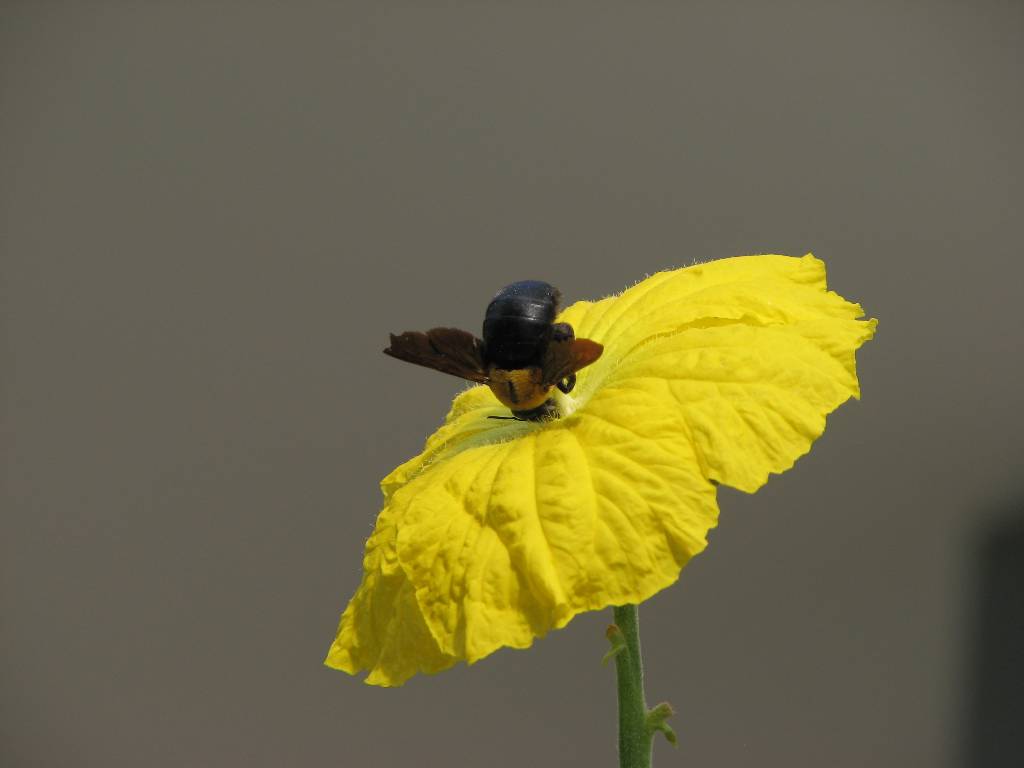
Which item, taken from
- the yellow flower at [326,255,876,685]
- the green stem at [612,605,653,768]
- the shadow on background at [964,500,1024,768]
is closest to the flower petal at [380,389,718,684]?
the yellow flower at [326,255,876,685]

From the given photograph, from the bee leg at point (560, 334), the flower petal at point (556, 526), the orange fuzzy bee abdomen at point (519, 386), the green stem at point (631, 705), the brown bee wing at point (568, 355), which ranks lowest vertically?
the green stem at point (631, 705)

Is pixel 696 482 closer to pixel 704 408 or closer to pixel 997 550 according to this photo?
pixel 704 408

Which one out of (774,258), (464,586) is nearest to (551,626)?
(464,586)

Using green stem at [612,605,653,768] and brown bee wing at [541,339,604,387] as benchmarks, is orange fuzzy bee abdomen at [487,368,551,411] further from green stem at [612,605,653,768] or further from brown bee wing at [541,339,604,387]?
green stem at [612,605,653,768]

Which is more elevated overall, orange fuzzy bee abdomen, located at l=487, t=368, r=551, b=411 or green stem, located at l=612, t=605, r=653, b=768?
orange fuzzy bee abdomen, located at l=487, t=368, r=551, b=411

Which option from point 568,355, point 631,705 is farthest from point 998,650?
point 568,355

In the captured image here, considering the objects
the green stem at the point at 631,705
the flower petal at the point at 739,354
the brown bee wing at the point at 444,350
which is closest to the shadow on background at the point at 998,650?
the flower petal at the point at 739,354

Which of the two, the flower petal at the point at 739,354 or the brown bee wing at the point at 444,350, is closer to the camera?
the flower petal at the point at 739,354

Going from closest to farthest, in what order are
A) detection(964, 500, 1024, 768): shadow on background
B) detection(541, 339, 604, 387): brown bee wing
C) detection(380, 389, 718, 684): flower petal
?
detection(380, 389, 718, 684): flower petal < detection(541, 339, 604, 387): brown bee wing < detection(964, 500, 1024, 768): shadow on background

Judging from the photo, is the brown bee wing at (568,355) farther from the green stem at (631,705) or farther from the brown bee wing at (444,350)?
the green stem at (631,705)
